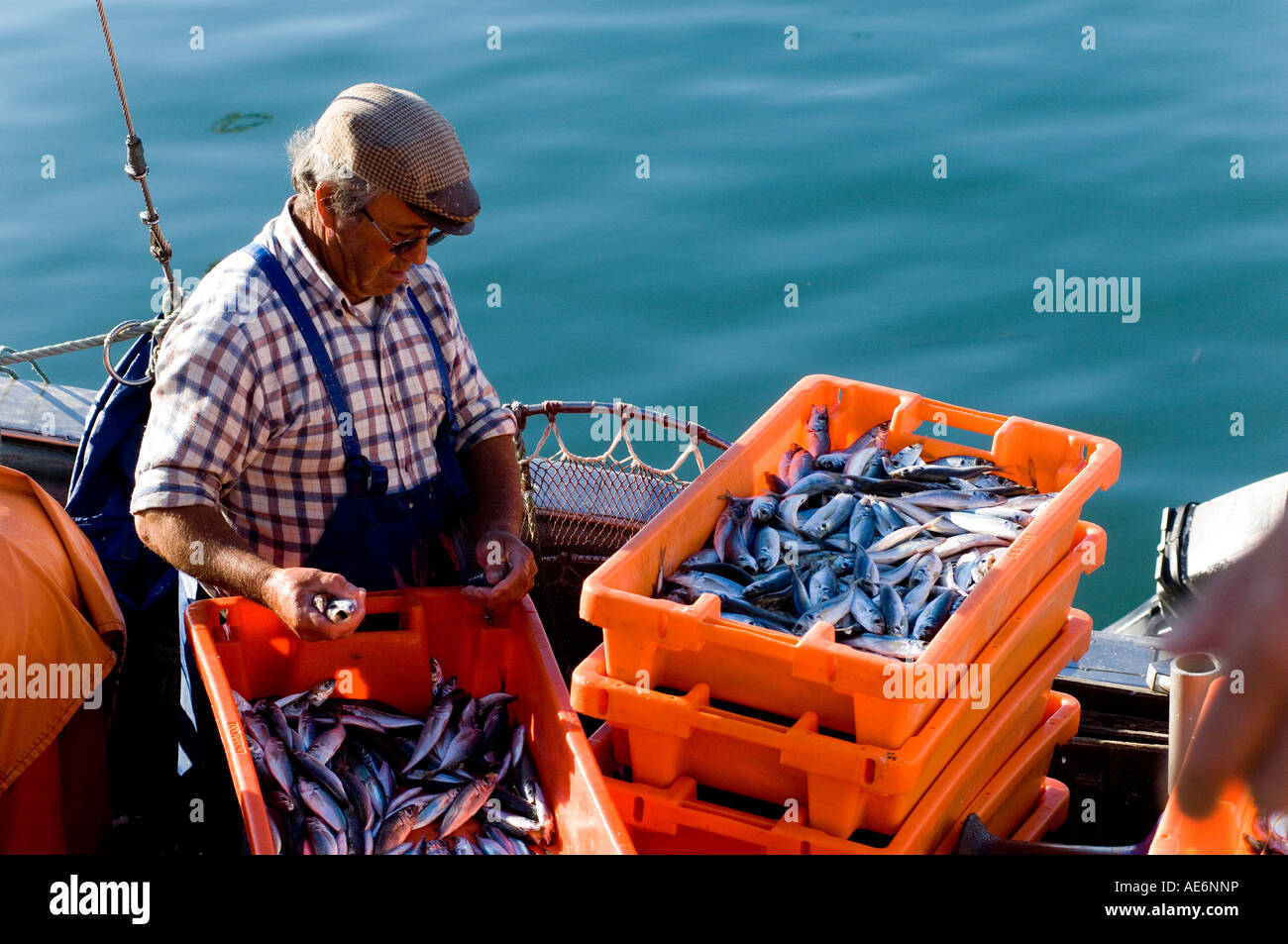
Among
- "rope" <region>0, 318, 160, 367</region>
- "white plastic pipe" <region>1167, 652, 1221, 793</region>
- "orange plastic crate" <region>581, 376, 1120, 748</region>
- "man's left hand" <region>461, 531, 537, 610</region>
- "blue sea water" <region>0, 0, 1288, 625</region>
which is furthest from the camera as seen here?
"blue sea water" <region>0, 0, 1288, 625</region>

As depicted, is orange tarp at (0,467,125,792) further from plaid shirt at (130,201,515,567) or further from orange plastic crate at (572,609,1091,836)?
orange plastic crate at (572,609,1091,836)

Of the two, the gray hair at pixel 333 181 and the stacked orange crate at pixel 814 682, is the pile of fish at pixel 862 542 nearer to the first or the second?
the stacked orange crate at pixel 814 682

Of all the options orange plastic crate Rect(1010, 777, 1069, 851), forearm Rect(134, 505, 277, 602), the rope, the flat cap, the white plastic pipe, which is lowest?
orange plastic crate Rect(1010, 777, 1069, 851)

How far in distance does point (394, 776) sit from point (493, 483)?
2.77 feet

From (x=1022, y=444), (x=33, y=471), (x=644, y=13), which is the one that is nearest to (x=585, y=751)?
(x=1022, y=444)

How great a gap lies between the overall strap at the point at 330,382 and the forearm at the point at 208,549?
1.09 ft

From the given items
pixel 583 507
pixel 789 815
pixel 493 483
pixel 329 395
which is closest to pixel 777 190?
pixel 583 507

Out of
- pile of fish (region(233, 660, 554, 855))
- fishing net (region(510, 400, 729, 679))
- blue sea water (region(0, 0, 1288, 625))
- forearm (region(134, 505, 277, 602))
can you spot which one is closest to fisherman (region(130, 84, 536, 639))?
forearm (region(134, 505, 277, 602))

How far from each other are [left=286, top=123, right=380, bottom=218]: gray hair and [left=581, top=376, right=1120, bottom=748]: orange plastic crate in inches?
40.2

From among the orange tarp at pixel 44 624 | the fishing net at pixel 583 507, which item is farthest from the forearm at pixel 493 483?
the fishing net at pixel 583 507

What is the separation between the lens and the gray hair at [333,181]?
308cm

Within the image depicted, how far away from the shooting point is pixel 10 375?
564 cm

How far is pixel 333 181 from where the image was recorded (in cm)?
311

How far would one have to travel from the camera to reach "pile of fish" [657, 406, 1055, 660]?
313cm
